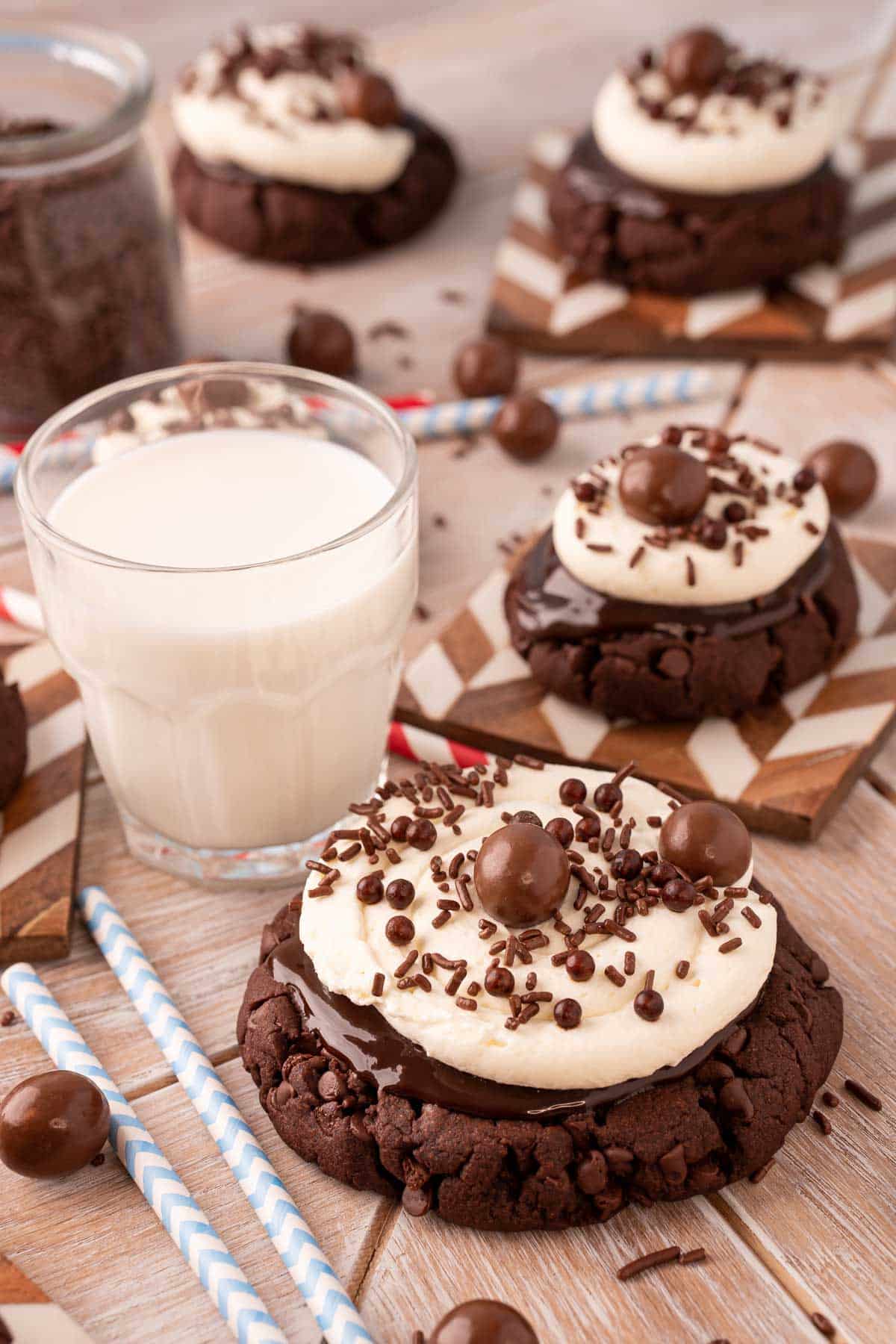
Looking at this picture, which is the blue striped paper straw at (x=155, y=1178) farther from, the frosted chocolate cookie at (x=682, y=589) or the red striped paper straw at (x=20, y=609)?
the frosted chocolate cookie at (x=682, y=589)

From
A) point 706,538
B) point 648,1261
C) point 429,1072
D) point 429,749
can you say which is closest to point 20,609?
point 429,749

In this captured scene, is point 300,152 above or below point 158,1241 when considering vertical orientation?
above

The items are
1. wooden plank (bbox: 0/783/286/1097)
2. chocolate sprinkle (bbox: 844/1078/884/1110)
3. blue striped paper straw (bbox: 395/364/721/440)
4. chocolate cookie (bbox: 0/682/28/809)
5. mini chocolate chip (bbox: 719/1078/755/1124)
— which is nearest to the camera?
mini chocolate chip (bbox: 719/1078/755/1124)

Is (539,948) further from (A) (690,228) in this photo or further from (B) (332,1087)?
(A) (690,228)

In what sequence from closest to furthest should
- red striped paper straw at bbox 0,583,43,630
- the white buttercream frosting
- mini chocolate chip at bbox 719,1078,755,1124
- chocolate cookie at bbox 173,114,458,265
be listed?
mini chocolate chip at bbox 719,1078,755,1124 < red striped paper straw at bbox 0,583,43,630 < the white buttercream frosting < chocolate cookie at bbox 173,114,458,265

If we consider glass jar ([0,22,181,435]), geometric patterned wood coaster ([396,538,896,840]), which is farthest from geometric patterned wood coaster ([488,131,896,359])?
geometric patterned wood coaster ([396,538,896,840])

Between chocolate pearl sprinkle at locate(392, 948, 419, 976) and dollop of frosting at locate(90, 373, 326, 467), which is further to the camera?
dollop of frosting at locate(90, 373, 326, 467)

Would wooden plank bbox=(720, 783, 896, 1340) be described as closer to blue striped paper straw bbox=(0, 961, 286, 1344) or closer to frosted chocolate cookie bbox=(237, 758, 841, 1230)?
frosted chocolate cookie bbox=(237, 758, 841, 1230)

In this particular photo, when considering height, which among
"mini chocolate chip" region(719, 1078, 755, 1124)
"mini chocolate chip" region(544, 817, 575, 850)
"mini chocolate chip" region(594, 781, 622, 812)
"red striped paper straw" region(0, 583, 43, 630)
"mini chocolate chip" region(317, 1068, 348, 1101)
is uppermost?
"mini chocolate chip" region(544, 817, 575, 850)

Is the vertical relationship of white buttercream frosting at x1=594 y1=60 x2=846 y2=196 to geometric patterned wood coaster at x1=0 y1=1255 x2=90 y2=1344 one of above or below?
above

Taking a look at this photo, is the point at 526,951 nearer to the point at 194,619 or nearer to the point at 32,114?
the point at 194,619
